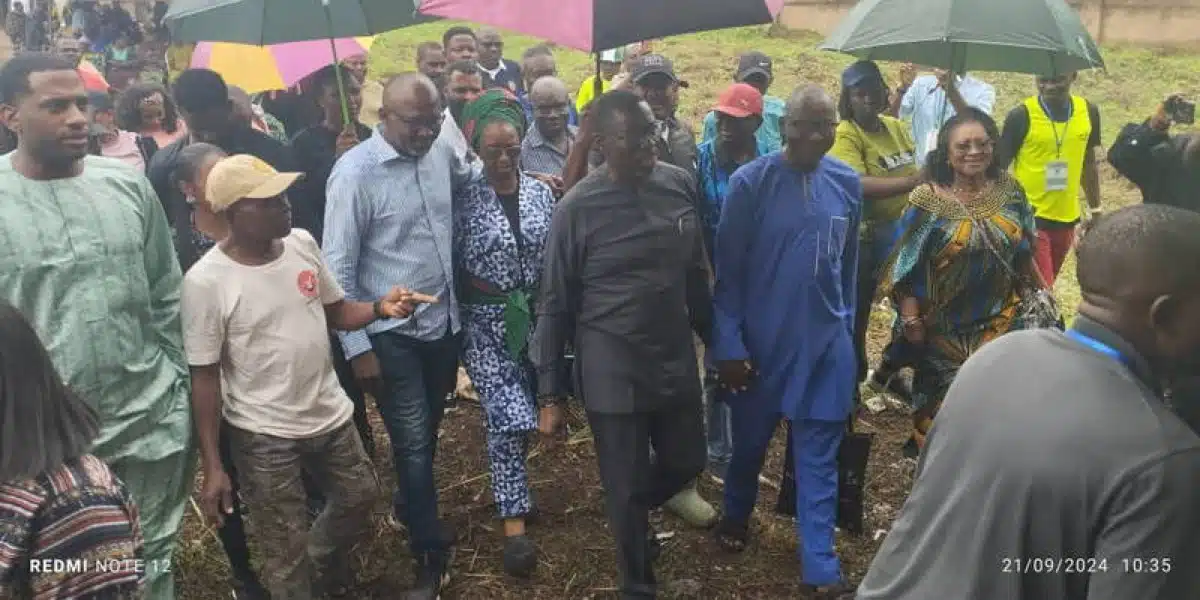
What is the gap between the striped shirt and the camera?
195 centimetres

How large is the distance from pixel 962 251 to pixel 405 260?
2239mm

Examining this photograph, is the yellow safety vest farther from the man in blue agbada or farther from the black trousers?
the black trousers

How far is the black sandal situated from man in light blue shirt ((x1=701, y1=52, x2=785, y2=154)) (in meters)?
1.84

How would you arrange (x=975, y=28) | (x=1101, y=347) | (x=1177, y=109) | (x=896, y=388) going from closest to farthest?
(x=1101, y=347) < (x=975, y=28) < (x=1177, y=109) < (x=896, y=388)

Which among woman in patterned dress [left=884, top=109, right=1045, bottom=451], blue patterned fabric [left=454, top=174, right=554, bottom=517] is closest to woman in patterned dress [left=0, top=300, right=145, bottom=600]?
blue patterned fabric [left=454, top=174, right=554, bottom=517]

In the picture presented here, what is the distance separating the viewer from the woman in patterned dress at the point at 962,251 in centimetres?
421

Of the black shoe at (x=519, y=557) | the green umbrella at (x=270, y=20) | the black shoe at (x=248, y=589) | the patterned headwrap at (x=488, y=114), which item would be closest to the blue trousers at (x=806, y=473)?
the black shoe at (x=519, y=557)

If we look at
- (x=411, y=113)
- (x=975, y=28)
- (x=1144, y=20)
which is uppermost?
(x=1144, y=20)

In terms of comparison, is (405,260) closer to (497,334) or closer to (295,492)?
(497,334)

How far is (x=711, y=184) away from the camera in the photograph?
4680 millimetres

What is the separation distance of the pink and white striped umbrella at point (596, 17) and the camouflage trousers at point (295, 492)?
154cm

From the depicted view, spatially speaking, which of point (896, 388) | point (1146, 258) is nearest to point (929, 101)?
point (896, 388)

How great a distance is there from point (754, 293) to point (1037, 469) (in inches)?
93.1

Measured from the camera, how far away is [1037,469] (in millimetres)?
1725
